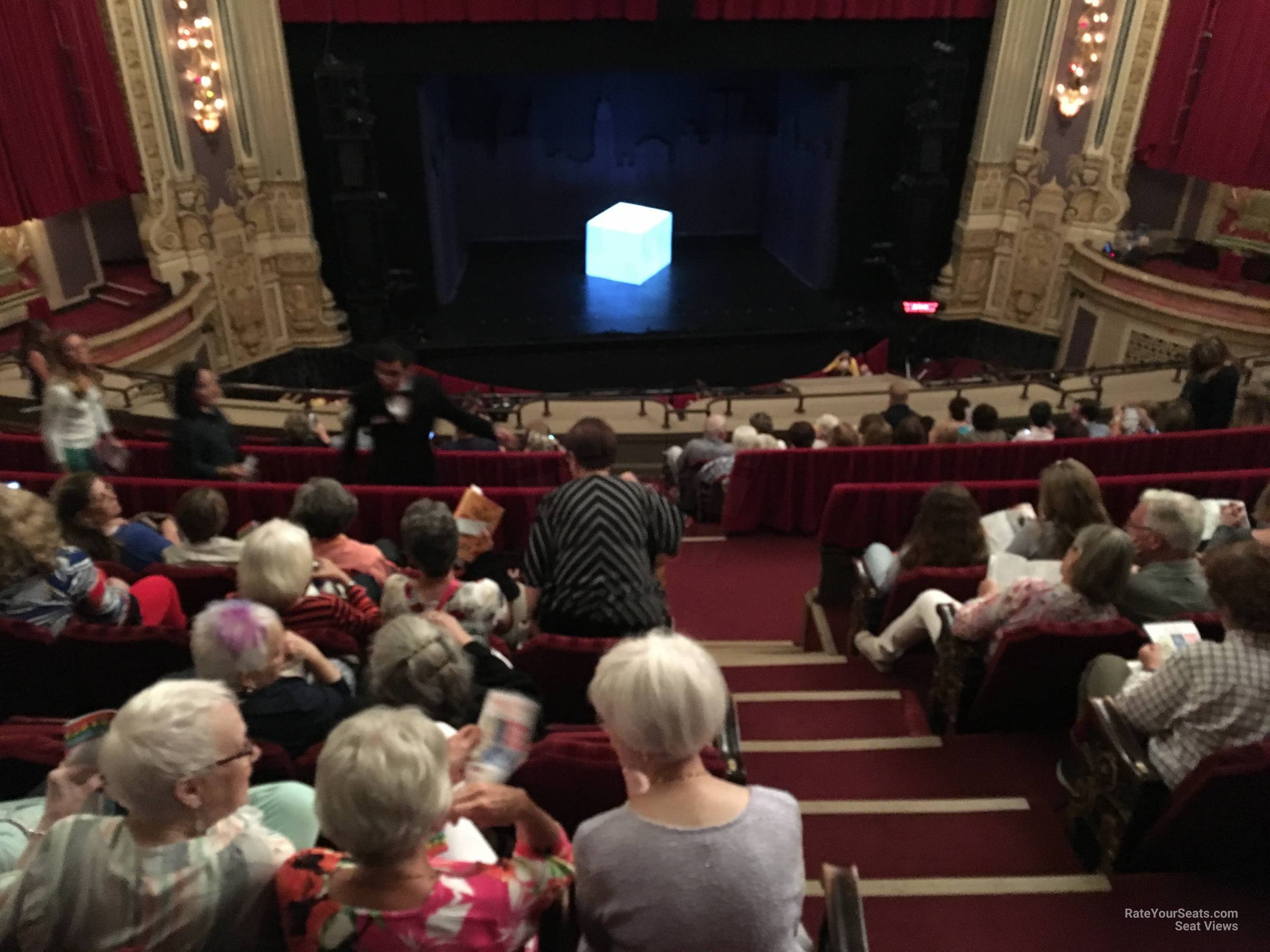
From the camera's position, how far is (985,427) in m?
4.82

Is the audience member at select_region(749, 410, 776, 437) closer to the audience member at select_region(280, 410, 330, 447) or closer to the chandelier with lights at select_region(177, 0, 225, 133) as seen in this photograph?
the audience member at select_region(280, 410, 330, 447)

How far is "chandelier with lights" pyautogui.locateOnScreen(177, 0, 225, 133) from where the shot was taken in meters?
7.88

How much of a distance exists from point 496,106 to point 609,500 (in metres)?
10.4

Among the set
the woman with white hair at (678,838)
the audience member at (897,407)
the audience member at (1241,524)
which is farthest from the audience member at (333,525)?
the audience member at (897,407)

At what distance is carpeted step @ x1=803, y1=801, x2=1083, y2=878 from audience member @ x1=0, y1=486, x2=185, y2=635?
1.93 metres

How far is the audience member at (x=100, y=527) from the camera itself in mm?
2840

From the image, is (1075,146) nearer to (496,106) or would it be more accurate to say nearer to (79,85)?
(496,106)

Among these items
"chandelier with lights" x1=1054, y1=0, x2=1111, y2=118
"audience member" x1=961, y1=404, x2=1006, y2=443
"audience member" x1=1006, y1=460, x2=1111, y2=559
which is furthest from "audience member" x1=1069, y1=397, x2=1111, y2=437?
"chandelier with lights" x1=1054, y1=0, x2=1111, y2=118

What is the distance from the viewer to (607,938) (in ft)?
4.65

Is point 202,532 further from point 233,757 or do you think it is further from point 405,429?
point 233,757

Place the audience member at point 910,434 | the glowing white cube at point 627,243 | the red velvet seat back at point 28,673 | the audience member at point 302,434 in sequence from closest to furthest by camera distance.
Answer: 1. the red velvet seat back at point 28,673
2. the audience member at point 910,434
3. the audience member at point 302,434
4. the glowing white cube at point 627,243

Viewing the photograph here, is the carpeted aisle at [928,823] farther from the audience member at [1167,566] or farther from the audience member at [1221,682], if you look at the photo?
the audience member at [1167,566]

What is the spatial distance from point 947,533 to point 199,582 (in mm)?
2327

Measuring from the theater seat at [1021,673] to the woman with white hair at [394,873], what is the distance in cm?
148
